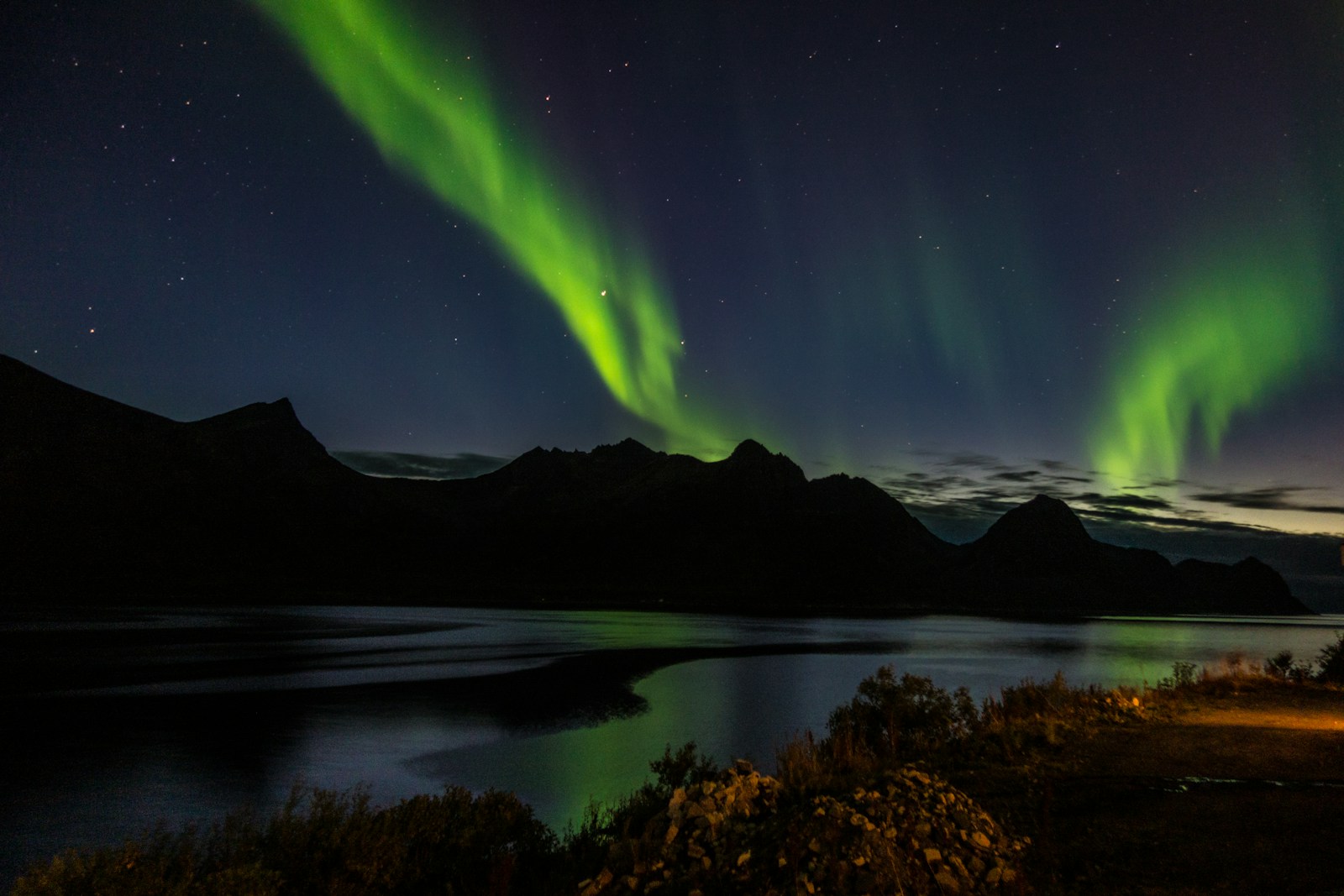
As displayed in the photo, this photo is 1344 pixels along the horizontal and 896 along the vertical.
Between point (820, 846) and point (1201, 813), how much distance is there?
5014mm

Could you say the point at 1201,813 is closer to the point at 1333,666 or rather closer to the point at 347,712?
the point at 1333,666

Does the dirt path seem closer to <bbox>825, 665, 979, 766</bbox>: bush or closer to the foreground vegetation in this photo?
the foreground vegetation

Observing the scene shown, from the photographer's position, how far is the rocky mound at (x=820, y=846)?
6105 millimetres

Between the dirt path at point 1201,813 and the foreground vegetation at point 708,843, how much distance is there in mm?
203

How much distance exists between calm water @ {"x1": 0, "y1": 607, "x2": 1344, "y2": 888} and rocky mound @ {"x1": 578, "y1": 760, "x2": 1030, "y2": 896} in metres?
6.54

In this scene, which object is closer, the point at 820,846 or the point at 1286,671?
the point at 820,846

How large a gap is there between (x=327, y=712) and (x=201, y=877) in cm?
1915

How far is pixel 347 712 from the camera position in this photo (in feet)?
81.5

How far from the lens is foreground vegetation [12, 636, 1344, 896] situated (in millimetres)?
6332

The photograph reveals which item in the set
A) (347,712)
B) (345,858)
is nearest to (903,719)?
(345,858)

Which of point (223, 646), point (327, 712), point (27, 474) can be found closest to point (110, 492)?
point (27, 474)

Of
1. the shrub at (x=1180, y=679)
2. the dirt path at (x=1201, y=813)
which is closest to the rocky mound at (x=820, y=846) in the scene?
the dirt path at (x=1201, y=813)

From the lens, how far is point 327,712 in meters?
24.7

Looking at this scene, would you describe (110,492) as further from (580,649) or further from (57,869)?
(57,869)
